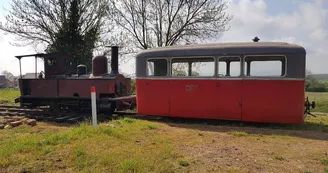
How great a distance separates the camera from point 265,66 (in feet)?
28.0

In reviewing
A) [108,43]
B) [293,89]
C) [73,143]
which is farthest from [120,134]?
[108,43]

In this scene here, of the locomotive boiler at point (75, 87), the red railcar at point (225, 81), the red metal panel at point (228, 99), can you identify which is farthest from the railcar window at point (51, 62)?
the red metal panel at point (228, 99)

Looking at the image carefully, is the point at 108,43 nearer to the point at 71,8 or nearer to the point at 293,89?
the point at 71,8

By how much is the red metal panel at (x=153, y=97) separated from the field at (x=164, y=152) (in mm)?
2275

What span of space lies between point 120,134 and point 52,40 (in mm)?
21807

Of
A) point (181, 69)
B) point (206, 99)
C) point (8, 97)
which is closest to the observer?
point (206, 99)

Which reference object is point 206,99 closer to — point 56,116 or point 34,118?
point 56,116

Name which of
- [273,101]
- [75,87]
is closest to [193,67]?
[273,101]

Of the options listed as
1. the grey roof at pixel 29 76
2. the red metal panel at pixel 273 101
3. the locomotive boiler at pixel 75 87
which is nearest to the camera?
the red metal panel at pixel 273 101

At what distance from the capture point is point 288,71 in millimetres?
8180

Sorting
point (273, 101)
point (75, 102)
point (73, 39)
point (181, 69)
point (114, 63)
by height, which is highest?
point (73, 39)

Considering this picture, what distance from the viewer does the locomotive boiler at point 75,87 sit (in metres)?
11.5

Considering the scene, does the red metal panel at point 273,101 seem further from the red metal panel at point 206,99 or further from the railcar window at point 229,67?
the railcar window at point 229,67

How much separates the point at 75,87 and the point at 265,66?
24.5ft
